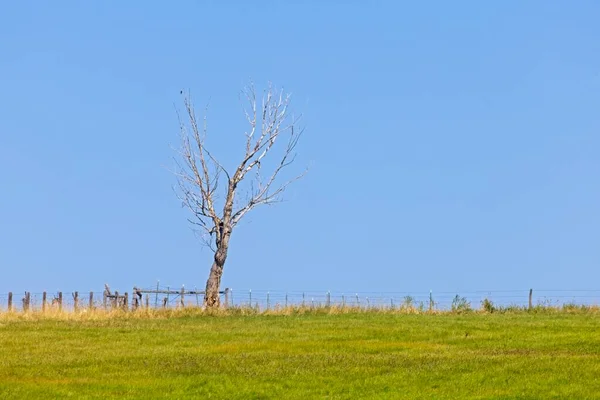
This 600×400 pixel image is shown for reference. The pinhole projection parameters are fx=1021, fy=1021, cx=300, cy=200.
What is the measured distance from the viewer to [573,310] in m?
49.1

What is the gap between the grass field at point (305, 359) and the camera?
840 inches

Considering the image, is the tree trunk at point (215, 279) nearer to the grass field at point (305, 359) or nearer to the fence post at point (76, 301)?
the fence post at point (76, 301)

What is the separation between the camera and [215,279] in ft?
184

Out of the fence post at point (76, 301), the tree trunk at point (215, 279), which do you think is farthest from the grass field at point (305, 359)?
the tree trunk at point (215, 279)

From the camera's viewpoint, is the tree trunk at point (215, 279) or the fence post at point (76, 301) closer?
the fence post at point (76, 301)

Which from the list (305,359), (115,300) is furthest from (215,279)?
(305,359)

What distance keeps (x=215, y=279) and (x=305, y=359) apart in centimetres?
3000

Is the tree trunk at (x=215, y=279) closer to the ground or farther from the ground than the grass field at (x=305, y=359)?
farther from the ground

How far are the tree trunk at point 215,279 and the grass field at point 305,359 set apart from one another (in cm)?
1399

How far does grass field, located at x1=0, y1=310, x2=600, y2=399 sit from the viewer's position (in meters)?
21.3

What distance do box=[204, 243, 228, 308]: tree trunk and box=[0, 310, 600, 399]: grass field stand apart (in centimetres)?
1399

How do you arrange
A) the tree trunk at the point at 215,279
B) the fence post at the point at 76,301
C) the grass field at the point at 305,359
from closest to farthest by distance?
the grass field at the point at 305,359, the fence post at the point at 76,301, the tree trunk at the point at 215,279

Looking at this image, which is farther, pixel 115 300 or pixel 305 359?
pixel 115 300

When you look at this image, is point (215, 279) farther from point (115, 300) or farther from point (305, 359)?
point (305, 359)
